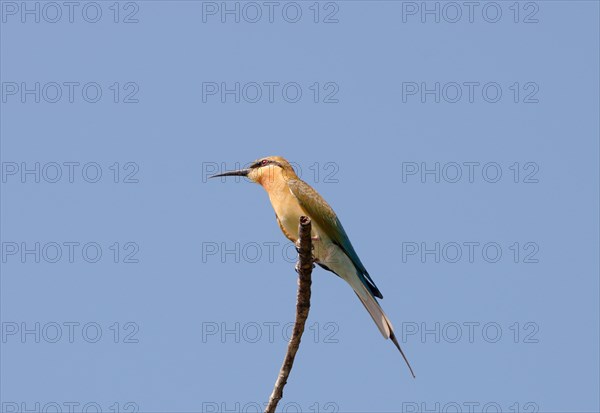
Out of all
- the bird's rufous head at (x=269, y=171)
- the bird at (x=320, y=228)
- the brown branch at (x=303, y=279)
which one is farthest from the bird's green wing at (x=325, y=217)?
the brown branch at (x=303, y=279)

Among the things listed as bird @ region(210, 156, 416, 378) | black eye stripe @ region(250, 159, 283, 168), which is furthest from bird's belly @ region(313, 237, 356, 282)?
black eye stripe @ region(250, 159, 283, 168)

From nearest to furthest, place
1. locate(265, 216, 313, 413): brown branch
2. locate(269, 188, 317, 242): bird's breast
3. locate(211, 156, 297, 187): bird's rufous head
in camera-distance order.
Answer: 1. locate(265, 216, 313, 413): brown branch
2. locate(269, 188, 317, 242): bird's breast
3. locate(211, 156, 297, 187): bird's rufous head

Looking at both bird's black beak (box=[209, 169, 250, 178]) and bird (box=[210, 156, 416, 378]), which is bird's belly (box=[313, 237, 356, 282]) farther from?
bird's black beak (box=[209, 169, 250, 178])

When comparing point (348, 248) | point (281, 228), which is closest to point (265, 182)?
point (281, 228)

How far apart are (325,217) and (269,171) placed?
84 centimetres

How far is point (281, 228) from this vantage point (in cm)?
867

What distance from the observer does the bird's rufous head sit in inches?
351

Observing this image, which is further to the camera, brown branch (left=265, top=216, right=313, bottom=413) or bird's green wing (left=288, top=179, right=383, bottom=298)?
bird's green wing (left=288, top=179, right=383, bottom=298)

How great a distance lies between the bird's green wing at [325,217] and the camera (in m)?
8.41

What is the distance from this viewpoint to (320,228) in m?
8.52

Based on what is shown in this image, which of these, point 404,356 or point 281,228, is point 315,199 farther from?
point 404,356

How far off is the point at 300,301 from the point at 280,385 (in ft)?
1.93

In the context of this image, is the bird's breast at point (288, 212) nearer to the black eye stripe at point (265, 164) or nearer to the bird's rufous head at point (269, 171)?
the bird's rufous head at point (269, 171)

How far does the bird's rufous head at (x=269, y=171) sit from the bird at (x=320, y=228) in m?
0.01
